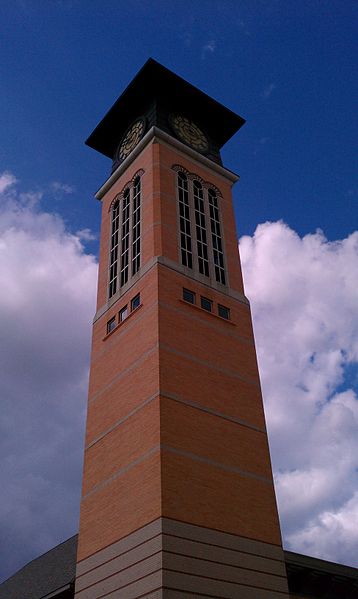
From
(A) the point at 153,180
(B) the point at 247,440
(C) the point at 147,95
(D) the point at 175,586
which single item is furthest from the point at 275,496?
(C) the point at 147,95

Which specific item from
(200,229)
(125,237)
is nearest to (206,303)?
(200,229)

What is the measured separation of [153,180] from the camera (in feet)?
119

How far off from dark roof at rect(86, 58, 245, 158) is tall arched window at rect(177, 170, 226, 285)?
23.2 feet

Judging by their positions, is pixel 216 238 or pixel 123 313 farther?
pixel 216 238

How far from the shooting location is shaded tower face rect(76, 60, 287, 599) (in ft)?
78.7

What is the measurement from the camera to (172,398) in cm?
2695

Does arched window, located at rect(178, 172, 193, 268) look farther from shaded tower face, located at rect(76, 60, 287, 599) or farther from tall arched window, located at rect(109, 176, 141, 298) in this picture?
tall arched window, located at rect(109, 176, 141, 298)

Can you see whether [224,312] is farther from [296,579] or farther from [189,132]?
[189,132]

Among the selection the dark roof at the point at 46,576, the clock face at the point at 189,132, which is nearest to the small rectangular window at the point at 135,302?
the dark roof at the point at 46,576

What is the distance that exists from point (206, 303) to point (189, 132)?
14970 mm

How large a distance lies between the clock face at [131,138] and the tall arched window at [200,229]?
4.87 meters

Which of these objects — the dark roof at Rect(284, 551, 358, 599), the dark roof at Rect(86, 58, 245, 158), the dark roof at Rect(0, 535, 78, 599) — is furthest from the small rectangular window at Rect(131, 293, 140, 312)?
the dark roof at Rect(86, 58, 245, 158)

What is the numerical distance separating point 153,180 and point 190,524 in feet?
65.0

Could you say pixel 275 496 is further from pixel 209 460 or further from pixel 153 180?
pixel 153 180
